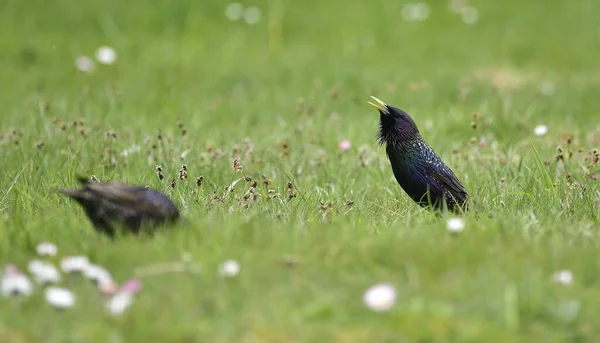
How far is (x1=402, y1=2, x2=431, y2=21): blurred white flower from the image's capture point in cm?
1136

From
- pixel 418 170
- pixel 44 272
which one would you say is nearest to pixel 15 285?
pixel 44 272

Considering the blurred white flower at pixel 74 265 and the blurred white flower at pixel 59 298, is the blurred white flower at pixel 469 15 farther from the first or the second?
the blurred white flower at pixel 59 298

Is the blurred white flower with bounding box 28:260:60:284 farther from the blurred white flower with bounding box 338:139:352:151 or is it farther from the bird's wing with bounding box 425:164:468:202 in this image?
the blurred white flower with bounding box 338:139:352:151

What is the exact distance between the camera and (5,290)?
343 cm

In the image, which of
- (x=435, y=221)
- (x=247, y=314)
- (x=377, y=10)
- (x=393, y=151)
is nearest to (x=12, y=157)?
(x=393, y=151)

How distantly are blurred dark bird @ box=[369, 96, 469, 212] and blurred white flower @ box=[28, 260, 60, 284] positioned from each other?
2.24m

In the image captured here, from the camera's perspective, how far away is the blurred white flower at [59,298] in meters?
3.36

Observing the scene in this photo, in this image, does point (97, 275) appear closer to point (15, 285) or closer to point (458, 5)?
point (15, 285)

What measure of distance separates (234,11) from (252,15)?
23 centimetres

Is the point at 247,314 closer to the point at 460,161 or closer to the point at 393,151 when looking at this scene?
the point at 393,151

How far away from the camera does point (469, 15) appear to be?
11.5 m

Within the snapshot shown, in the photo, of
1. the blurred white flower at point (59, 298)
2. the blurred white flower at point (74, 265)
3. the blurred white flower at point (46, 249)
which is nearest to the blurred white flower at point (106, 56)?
the blurred white flower at point (46, 249)

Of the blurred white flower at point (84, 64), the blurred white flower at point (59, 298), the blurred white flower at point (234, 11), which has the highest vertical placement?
the blurred white flower at point (234, 11)

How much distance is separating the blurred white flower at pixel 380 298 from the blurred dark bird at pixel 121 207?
1.13 metres
